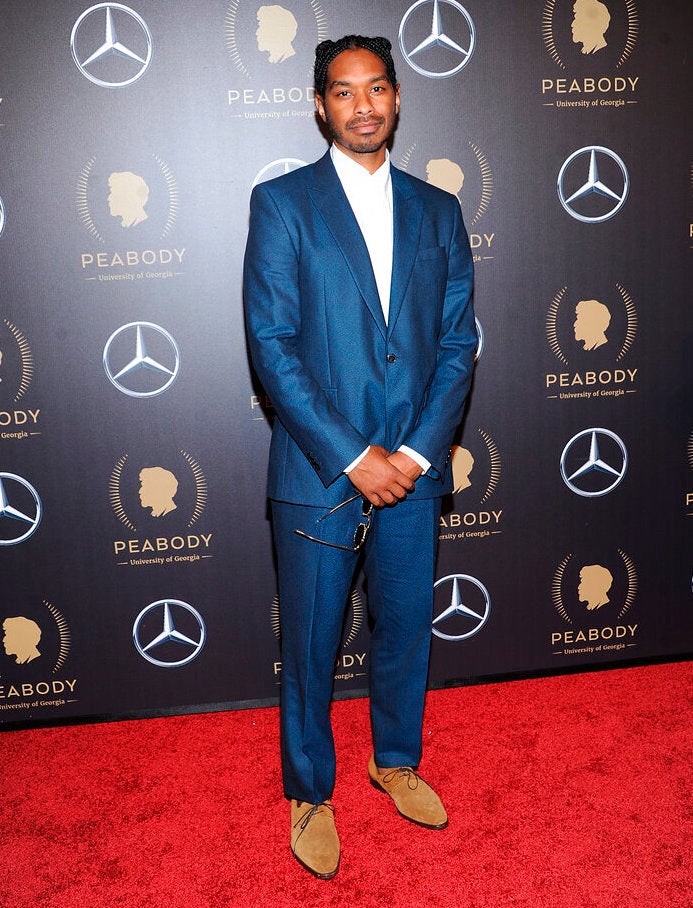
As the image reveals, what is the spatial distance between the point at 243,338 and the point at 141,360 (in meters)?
0.34

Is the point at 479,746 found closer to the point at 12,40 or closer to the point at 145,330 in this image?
the point at 145,330

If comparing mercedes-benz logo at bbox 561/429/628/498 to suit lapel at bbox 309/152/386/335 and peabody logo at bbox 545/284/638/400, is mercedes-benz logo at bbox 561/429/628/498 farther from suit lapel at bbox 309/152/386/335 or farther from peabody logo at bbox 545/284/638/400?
suit lapel at bbox 309/152/386/335

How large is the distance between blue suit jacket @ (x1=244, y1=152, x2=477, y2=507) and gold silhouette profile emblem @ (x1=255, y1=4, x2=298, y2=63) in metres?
0.69

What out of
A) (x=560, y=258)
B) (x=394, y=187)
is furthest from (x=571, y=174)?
(x=394, y=187)

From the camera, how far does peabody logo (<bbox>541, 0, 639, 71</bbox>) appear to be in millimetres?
2457

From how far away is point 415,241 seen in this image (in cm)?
189

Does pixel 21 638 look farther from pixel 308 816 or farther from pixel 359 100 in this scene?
→ pixel 359 100

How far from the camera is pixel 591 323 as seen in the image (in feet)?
8.73

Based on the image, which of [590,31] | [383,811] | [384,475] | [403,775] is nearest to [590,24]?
[590,31]

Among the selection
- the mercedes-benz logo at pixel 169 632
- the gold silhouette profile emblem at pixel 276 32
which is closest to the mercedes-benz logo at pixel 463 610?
the mercedes-benz logo at pixel 169 632

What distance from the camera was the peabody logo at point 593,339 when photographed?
264cm

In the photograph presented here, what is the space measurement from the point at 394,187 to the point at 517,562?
1.46 meters

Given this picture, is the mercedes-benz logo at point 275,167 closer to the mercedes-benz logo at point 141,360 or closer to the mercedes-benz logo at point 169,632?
the mercedes-benz logo at point 141,360

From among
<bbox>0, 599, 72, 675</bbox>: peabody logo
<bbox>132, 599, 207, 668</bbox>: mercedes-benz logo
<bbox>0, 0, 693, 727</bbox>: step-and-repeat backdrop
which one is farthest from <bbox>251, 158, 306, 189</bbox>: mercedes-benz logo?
<bbox>0, 599, 72, 675</bbox>: peabody logo
